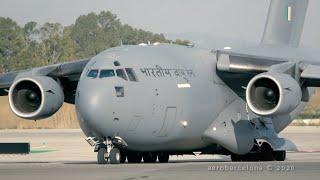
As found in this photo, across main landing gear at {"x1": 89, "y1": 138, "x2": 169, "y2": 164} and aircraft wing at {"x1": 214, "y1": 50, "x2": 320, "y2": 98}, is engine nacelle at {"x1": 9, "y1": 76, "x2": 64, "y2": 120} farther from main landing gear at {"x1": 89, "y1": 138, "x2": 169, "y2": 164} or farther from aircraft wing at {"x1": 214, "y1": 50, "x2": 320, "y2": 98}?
aircraft wing at {"x1": 214, "y1": 50, "x2": 320, "y2": 98}

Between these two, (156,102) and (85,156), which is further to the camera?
(85,156)

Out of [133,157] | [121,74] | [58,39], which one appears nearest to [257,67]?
[133,157]

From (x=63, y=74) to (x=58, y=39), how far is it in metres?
80.1

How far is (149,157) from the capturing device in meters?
29.1

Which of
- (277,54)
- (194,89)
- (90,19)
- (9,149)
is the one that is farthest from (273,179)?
(90,19)

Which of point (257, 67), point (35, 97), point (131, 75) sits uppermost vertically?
point (257, 67)

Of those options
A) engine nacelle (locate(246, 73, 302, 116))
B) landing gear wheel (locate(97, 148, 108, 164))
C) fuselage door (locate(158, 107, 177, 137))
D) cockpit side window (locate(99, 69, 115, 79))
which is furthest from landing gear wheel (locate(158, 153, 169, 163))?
cockpit side window (locate(99, 69, 115, 79))

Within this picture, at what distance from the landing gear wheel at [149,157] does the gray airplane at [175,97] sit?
0.03m

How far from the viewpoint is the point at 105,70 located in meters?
26.1

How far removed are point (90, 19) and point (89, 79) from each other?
10960 centimetres

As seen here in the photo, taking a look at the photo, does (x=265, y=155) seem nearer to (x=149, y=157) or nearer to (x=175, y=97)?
(x=149, y=157)

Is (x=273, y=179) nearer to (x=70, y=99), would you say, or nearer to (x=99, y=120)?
(x=99, y=120)

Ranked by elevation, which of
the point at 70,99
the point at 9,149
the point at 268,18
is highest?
the point at 268,18

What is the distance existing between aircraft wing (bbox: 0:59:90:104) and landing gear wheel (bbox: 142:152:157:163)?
3053 millimetres
